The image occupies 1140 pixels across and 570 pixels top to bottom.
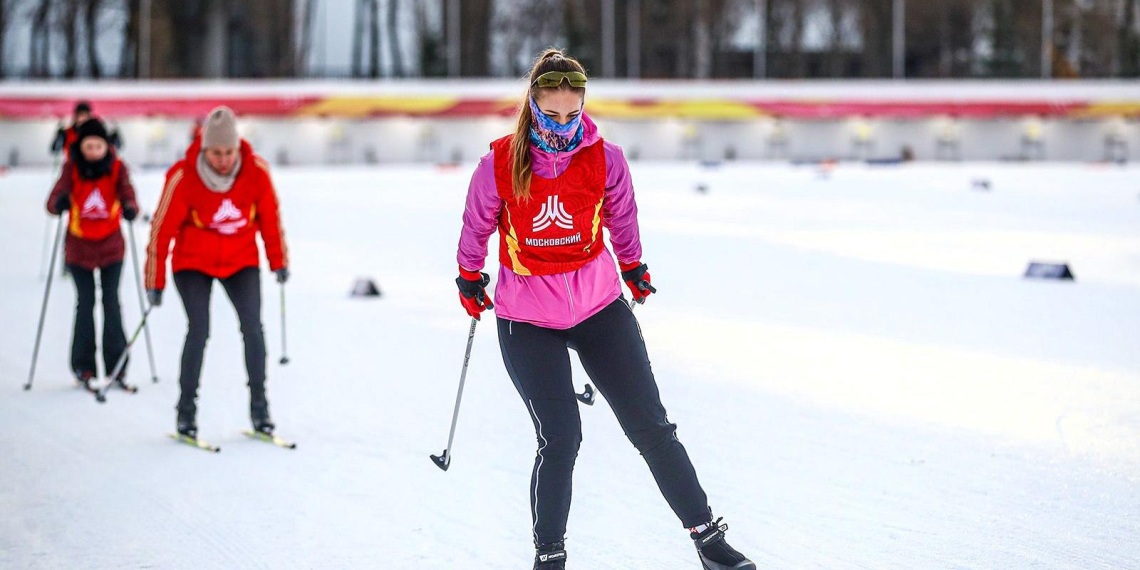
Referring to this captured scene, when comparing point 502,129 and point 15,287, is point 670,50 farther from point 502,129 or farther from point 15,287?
point 15,287

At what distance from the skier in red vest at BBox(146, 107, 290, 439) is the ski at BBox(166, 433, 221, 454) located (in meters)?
0.03

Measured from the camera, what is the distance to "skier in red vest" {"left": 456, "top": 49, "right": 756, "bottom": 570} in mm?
3264

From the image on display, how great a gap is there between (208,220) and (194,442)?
971 millimetres

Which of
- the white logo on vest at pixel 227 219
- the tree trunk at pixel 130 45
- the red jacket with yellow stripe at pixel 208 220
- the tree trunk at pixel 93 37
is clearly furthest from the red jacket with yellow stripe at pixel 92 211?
the tree trunk at pixel 93 37

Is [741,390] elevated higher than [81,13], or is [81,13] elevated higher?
[81,13]

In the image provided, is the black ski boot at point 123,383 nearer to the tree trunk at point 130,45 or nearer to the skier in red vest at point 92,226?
the skier in red vest at point 92,226

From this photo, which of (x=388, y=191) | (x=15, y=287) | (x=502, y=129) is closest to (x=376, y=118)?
(x=502, y=129)

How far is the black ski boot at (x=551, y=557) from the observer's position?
10.9ft

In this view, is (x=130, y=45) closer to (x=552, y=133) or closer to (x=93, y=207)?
(x=93, y=207)

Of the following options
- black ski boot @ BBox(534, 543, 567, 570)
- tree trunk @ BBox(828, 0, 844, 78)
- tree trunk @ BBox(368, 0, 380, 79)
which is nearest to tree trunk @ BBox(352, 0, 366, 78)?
tree trunk @ BBox(368, 0, 380, 79)

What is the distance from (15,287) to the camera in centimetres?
1094

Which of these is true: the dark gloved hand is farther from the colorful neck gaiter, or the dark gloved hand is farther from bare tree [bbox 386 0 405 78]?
bare tree [bbox 386 0 405 78]

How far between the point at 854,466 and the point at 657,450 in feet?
5.49

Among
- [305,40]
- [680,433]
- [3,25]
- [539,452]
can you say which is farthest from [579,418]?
[3,25]
